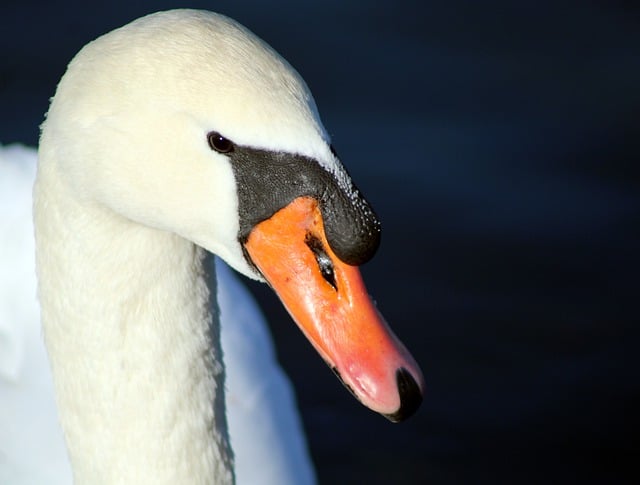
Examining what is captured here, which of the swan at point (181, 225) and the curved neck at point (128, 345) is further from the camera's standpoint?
the curved neck at point (128, 345)

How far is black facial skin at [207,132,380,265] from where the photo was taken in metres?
2.96

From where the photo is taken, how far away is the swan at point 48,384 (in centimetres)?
500

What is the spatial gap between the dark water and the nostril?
289cm

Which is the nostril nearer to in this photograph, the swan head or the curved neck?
the swan head

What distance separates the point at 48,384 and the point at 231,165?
98.4 inches

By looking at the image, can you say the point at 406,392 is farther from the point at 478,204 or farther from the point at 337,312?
the point at 478,204

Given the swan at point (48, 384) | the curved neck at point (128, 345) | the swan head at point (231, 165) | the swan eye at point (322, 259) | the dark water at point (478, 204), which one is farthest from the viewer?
the dark water at point (478, 204)

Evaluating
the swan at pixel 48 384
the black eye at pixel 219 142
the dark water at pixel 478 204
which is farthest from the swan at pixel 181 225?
the dark water at pixel 478 204

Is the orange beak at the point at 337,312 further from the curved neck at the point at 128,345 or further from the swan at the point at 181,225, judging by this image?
the curved neck at the point at 128,345

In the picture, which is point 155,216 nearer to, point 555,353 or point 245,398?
point 245,398

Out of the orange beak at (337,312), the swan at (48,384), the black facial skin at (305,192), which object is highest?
the black facial skin at (305,192)

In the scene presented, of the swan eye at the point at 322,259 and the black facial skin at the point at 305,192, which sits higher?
the black facial skin at the point at 305,192

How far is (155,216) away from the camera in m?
3.18

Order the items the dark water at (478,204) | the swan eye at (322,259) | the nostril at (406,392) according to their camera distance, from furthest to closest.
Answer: the dark water at (478,204), the nostril at (406,392), the swan eye at (322,259)
